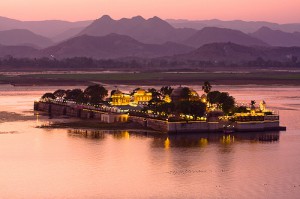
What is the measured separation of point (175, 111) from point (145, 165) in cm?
2431

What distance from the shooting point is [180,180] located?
5516cm

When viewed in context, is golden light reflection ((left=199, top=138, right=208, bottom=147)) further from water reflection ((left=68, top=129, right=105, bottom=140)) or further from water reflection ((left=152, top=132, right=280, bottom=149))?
water reflection ((left=68, top=129, right=105, bottom=140))

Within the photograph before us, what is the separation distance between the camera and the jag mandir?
268ft

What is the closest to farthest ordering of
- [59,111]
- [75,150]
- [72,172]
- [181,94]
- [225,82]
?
[72,172]
[75,150]
[181,94]
[59,111]
[225,82]

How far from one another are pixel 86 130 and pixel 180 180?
1237 inches

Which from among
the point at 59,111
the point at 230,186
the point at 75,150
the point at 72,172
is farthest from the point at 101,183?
the point at 59,111

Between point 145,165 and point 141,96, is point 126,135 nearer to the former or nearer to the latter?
point 145,165

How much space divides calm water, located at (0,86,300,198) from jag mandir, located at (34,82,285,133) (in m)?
2.39

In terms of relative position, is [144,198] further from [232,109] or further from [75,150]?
[232,109]

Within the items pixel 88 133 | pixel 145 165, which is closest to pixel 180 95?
pixel 88 133

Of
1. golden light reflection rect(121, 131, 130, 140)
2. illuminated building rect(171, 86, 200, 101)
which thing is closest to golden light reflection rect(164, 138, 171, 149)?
golden light reflection rect(121, 131, 130, 140)

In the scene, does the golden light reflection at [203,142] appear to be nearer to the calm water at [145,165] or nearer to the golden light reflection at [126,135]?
the calm water at [145,165]

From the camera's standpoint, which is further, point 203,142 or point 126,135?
point 126,135

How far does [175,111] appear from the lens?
8531 centimetres
